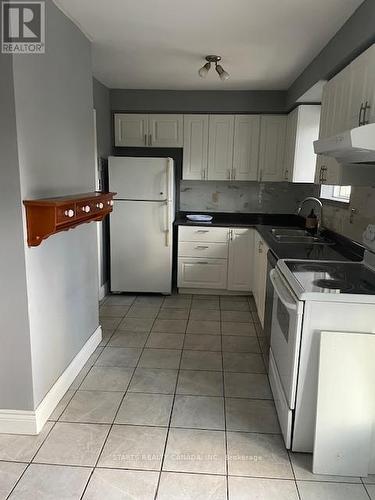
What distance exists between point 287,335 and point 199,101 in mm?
3109

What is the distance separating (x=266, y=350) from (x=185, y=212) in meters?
2.29

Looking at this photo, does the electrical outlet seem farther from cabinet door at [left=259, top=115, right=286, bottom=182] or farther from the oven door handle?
cabinet door at [left=259, top=115, right=286, bottom=182]

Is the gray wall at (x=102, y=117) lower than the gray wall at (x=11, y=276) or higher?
higher

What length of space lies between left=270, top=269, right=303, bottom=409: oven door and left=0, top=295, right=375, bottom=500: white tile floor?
306mm

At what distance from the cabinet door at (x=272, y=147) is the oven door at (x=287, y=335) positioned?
2.27m

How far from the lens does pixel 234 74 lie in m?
3.63

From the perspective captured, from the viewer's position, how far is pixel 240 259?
14.1 ft

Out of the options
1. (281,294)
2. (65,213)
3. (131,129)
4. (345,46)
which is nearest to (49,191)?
(65,213)

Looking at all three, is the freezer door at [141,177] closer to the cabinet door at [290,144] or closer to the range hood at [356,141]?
the cabinet door at [290,144]

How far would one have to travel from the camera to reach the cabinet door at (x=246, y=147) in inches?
171

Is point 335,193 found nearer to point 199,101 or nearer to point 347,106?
point 347,106

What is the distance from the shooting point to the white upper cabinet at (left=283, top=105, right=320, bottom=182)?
3.77 metres

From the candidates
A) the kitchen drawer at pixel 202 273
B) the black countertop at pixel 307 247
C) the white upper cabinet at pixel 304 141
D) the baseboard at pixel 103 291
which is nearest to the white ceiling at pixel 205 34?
the white upper cabinet at pixel 304 141

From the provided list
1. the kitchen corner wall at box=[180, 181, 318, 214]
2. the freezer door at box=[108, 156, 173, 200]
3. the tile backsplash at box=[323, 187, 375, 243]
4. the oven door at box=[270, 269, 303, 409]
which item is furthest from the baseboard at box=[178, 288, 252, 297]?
the oven door at box=[270, 269, 303, 409]
